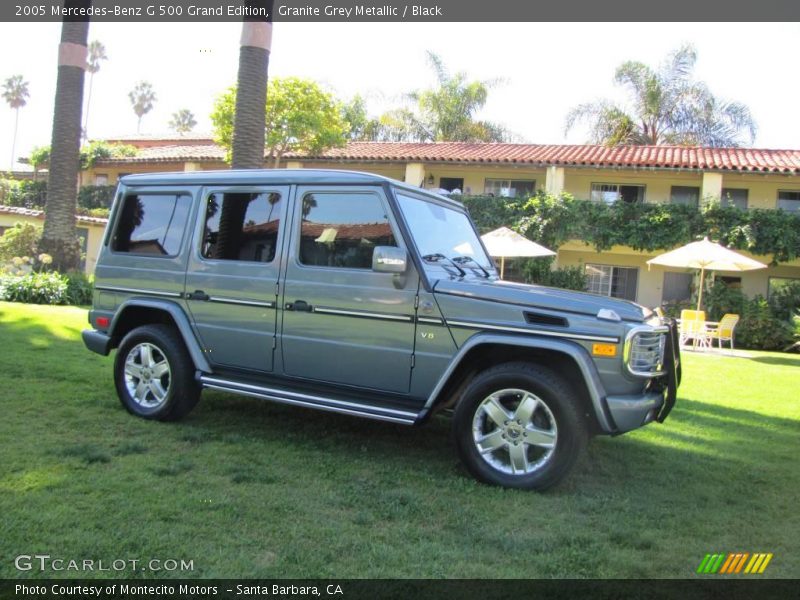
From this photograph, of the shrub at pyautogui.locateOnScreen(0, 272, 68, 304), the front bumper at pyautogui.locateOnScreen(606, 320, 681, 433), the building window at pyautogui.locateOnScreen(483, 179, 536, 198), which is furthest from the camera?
the building window at pyautogui.locateOnScreen(483, 179, 536, 198)

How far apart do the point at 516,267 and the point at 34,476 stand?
20.4 metres

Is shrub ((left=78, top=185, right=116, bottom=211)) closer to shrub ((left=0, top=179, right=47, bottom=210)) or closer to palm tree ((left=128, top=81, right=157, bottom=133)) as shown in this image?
shrub ((left=0, top=179, right=47, bottom=210))

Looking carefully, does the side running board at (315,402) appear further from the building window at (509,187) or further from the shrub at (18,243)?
the building window at (509,187)

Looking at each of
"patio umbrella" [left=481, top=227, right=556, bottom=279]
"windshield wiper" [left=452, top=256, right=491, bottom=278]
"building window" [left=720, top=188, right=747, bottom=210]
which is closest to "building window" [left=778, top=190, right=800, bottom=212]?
"building window" [left=720, top=188, right=747, bottom=210]

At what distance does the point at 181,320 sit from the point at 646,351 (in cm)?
368

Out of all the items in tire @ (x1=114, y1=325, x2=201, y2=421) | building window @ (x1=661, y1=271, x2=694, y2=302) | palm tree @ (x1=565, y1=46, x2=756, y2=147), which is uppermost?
palm tree @ (x1=565, y1=46, x2=756, y2=147)

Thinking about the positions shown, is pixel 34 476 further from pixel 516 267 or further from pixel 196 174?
pixel 516 267

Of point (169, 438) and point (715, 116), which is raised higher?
point (715, 116)

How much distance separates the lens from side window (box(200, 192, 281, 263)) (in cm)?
542

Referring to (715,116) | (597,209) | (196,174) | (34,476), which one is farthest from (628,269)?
(34,476)

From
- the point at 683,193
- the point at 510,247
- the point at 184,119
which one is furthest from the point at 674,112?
the point at 184,119

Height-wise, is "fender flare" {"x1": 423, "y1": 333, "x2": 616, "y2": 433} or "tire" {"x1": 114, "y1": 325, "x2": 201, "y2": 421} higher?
"fender flare" {"x1": 423, "y1": 333, "x2": 616, "y2": 433}

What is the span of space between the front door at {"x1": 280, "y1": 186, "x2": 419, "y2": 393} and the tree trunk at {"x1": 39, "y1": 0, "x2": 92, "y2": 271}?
1335 centimetres

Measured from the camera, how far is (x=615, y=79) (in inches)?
1202
